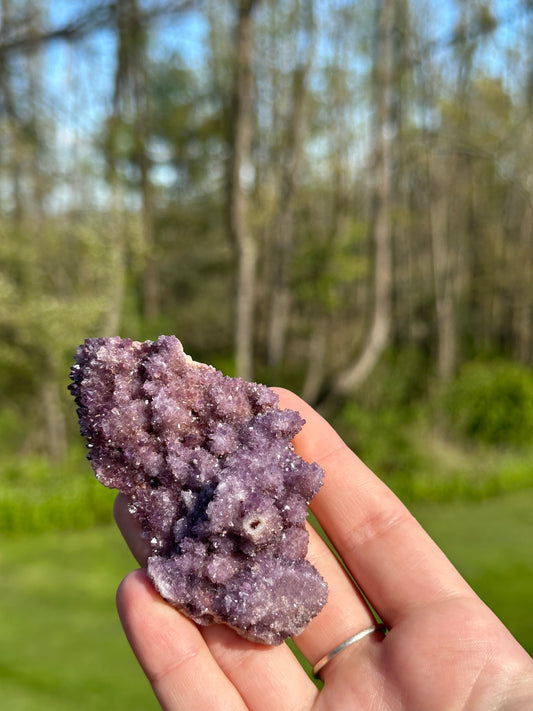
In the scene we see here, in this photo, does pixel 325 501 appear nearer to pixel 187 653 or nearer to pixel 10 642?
pixel 187 653

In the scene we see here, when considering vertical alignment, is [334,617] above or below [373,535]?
below

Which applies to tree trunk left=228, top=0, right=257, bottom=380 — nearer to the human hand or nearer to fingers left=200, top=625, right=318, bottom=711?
the human hand

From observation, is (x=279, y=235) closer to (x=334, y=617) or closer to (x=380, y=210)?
(x=380, y=210)

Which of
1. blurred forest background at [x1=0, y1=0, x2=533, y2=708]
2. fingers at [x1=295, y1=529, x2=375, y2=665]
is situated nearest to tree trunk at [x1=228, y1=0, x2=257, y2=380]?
blurred forest background at [x1=0, y1=0, x2=533, y2=708]

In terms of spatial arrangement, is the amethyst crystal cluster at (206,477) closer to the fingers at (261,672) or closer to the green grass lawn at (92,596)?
the fingers at (261,672)

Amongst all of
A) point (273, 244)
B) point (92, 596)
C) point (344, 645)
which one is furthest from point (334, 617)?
point (273, 244)
